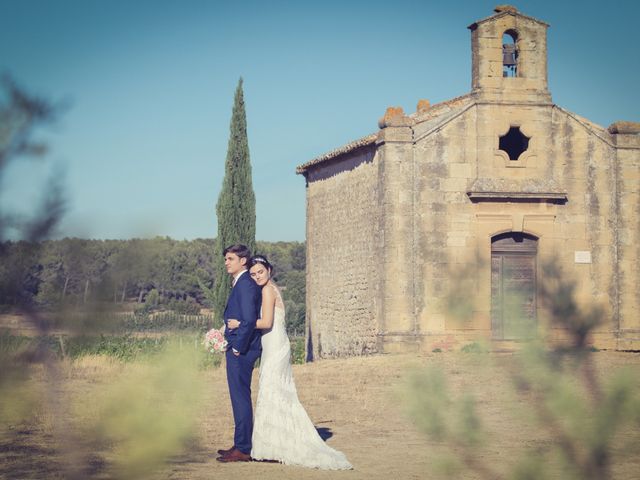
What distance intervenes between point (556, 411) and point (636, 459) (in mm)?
3697

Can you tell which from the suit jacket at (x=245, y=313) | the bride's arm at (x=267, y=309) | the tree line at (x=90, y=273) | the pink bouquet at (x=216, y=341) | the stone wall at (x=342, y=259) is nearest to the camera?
the tree line at (x=90, y=273)

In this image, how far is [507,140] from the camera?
21656mm

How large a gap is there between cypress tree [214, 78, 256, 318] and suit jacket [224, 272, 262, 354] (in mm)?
15271

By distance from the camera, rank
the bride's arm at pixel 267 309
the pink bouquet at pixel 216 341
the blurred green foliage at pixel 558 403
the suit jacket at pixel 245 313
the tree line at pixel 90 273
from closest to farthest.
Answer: the tree line at pixel 90 273
the blurred green foliage at pixel 558 403
the pink bouquet at pixel 216 341
the suit jacket at pixel 245 313
the bride's arm at pixel 267 309

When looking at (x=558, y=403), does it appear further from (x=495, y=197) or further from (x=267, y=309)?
(x=495, y=197)

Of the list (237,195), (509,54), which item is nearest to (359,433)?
(509,54)

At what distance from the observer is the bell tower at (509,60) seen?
67.5 feet

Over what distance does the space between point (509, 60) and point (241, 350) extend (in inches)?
568

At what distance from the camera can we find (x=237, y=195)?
24141mm

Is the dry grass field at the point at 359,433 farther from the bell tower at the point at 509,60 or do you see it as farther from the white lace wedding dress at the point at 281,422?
the bell tower at the point at 509,60

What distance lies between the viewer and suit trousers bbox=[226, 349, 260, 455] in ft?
27.9

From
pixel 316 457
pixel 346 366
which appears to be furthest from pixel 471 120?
pixel 316 457

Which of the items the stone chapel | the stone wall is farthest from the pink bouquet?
the stone wall

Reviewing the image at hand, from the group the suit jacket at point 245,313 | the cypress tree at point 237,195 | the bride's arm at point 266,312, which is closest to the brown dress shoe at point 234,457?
the suit jacket at point 245,313
